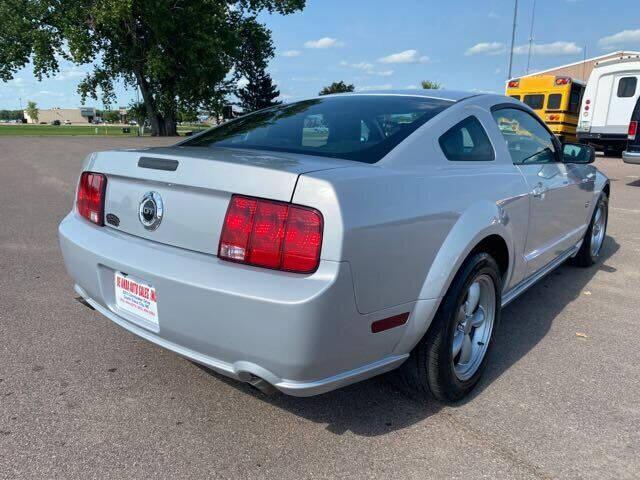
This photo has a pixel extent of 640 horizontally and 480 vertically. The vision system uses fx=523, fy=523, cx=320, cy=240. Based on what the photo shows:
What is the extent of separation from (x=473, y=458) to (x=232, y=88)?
40.2 m

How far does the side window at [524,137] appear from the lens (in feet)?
10.7

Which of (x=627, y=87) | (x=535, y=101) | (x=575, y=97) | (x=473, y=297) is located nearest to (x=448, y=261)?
(x=473, y=297)

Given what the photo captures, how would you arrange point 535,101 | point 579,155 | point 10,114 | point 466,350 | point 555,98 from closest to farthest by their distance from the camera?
point 466,350, point 579,155, point 555,98, point 535,101, point 10,114

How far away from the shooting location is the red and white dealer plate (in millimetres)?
2193

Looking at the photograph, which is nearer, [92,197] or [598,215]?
[92,197]

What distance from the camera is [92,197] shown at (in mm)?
2662

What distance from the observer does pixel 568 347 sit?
10.7ft

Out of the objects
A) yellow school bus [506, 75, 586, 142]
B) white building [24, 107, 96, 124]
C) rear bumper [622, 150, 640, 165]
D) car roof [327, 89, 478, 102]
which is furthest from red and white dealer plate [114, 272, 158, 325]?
white building [24, 107, 96, 124]

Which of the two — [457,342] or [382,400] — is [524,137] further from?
[382,400]

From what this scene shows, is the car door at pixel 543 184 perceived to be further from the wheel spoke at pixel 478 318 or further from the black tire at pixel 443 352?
the black tire at pixel 443 352

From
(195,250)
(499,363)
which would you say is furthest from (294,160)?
(499,363)

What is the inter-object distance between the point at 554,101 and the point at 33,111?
15723cm

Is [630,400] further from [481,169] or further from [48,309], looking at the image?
[48,309]

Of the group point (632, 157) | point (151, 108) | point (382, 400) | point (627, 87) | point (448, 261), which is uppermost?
point (627, 87)
